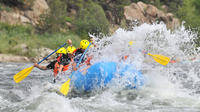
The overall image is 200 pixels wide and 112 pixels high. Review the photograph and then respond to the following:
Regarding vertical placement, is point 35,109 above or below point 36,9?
below

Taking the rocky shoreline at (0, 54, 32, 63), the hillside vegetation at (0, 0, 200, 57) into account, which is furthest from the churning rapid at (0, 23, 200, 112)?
the hillside vegetation at (0, 0, 200, 57)

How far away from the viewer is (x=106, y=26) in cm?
2311

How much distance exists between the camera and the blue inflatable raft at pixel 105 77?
6125mm

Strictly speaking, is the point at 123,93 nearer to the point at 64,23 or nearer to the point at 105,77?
the point at 105,77

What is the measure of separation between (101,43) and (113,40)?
0.38m

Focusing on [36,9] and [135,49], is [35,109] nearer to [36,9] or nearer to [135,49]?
[135,49]

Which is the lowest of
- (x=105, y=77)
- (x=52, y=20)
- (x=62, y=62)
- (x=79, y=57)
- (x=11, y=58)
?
(x=105, y=77)

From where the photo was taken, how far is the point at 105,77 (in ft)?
20.2

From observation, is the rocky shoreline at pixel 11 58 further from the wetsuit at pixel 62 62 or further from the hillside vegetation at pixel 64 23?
the wetsuit at pixel 62 62

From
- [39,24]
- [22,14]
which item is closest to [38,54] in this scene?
[39,24]

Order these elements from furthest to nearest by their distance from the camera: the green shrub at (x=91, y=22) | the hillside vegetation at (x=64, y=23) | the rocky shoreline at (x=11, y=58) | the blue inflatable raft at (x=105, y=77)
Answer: the green shrub at (x=91, y=22) < the hillside vegetation at (x=64, y=23) < the rocky shoreline at (x=11, y=58) < the blue inflatable raft at (x=105, y=77)

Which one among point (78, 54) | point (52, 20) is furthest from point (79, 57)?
point (52, 20)

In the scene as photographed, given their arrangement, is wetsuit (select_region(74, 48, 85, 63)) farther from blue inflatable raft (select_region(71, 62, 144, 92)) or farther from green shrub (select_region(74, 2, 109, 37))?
green shrub (select_region(74, 2, 109, 37))

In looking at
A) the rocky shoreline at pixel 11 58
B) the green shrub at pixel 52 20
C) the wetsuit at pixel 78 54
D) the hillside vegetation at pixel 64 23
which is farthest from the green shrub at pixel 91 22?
the wetsuit at pixel 78 54
